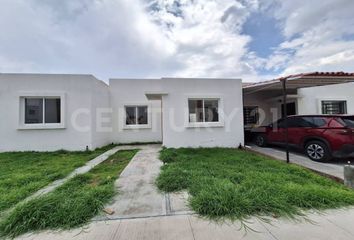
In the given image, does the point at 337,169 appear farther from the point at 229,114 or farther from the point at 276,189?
the point at 229,114

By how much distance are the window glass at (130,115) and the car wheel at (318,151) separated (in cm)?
941

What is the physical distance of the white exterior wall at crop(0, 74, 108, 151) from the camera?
8.46m

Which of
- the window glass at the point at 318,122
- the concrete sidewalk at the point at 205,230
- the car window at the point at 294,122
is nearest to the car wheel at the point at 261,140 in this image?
the car window at the point at 294,122

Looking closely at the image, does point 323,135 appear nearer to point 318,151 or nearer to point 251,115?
point 318,151

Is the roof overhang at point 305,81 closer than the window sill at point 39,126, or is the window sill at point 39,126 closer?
the roof overhang at point 305,81

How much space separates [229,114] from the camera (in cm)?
956

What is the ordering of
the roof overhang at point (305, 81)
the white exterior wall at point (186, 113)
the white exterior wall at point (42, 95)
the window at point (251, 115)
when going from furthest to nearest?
the window at point (251, 115) → the white exterior wall at point (186, 113) → the white exterior wall at point (42, 95) → the roof overhang at point (305, 81)

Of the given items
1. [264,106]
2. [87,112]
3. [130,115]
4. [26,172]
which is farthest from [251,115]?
[26,172]

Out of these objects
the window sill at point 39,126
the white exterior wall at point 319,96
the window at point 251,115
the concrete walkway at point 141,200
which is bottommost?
the concrete walkway at point 141,200

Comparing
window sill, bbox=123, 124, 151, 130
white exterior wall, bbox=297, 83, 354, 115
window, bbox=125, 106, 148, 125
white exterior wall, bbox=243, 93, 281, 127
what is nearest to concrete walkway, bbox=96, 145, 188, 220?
window sill, bbox=123, 124, 151, 130

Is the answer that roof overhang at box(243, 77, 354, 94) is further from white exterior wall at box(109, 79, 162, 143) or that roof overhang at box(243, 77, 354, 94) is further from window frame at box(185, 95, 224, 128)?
white exterior wall at box(109, 79, 162, 143)

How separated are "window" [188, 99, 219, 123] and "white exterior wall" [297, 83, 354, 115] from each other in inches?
231

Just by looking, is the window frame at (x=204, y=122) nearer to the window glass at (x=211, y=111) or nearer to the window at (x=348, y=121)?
the window glass at (x=211, y=111)

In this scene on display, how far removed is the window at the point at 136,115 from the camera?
11.8m
